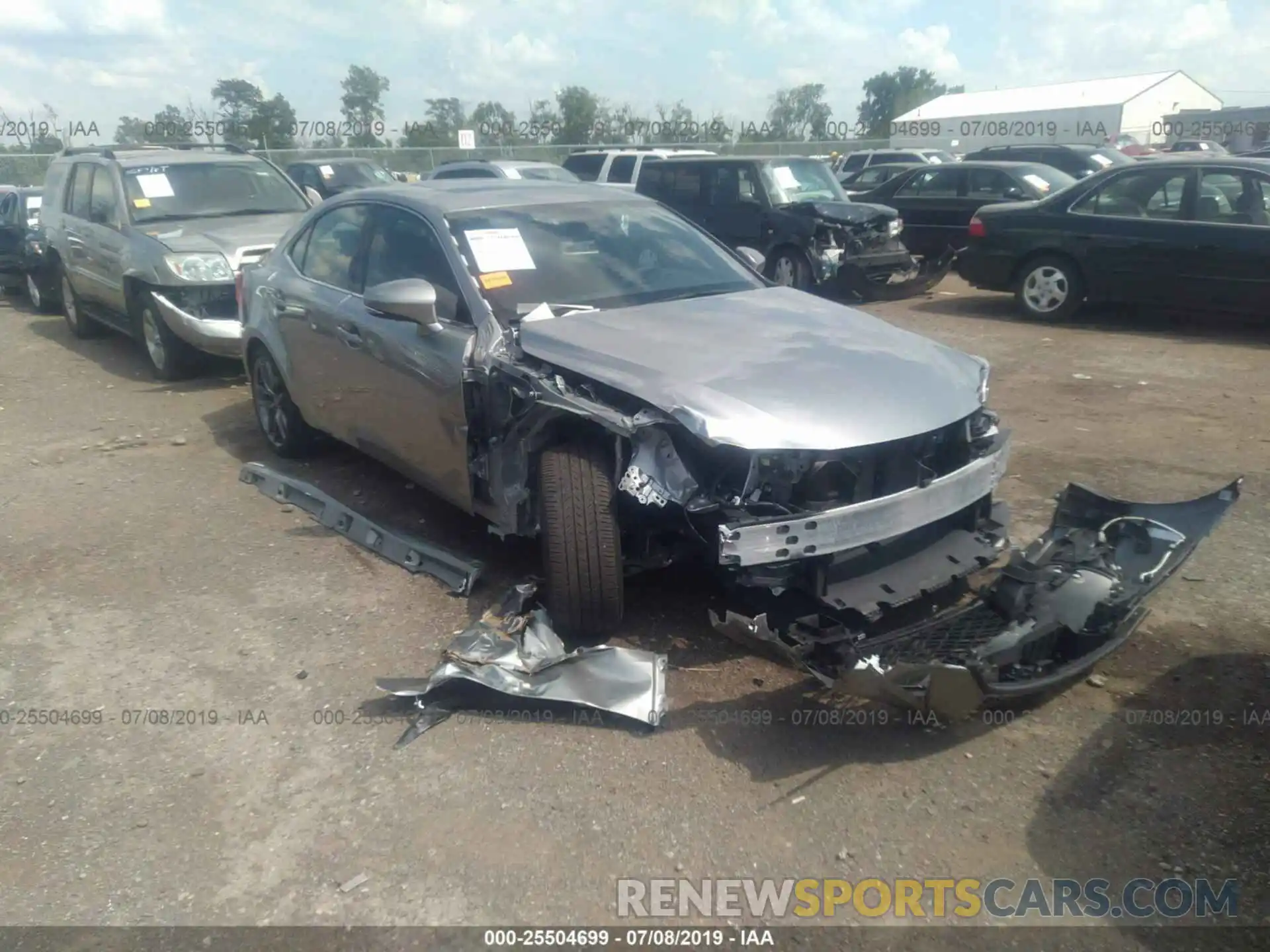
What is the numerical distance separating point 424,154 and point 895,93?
57.3 metres

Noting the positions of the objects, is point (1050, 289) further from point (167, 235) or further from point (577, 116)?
point (577, 116)

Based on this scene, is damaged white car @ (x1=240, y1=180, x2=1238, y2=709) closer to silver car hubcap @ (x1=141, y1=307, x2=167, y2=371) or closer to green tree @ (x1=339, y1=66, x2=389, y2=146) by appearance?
silver car hubcap @ (x1=141, y1=307, x2=167, y2=371)

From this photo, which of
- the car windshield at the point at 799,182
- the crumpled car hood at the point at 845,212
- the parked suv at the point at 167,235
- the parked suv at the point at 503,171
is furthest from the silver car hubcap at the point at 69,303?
the crumpled car hood at the point at 845,212

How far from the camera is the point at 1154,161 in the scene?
9.47 metres

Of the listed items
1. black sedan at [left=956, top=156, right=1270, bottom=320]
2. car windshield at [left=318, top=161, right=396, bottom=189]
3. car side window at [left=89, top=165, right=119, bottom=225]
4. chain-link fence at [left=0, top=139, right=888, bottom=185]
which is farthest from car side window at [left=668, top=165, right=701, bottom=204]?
chain-link fence at [left=0, top=139, right=888, bottom=185]

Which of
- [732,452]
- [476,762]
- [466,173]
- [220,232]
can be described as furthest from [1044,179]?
[476,762]

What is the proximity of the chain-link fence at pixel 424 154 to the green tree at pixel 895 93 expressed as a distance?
147 ft

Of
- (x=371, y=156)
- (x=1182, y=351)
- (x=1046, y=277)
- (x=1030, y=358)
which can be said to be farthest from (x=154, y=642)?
(x=371, y=156)

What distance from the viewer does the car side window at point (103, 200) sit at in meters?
9.24

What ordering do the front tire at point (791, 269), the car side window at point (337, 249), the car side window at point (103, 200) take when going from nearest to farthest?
the car side window at point (337, 249)
the car side window at point (103, 200)
the front tire at point (791, 269)

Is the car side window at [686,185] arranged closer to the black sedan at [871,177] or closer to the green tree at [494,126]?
the black sedan at [871,177]

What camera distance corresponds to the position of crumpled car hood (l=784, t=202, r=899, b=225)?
37.0 feet

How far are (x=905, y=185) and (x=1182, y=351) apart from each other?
226 inches

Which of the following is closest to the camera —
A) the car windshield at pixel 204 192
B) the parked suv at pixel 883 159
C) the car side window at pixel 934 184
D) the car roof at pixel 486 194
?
the car roof at pixel 486 194
